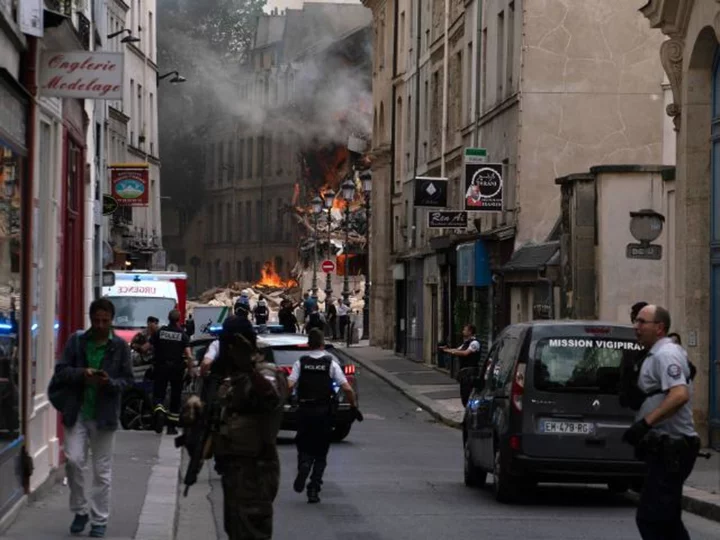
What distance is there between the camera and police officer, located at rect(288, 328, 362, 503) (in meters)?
16.8

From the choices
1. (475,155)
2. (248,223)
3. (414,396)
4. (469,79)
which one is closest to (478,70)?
(469,79)

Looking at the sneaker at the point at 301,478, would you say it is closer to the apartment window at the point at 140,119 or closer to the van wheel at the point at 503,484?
the van wheel at the point at 503,484

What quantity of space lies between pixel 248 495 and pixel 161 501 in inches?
190

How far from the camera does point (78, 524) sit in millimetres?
12531

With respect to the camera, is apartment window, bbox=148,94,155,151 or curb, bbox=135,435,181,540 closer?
curb, bbox=135,435,181,540

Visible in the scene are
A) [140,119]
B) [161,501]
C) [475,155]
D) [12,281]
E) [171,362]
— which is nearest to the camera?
[12,281]

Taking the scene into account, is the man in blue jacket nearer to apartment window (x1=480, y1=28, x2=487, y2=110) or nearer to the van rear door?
the van rear door

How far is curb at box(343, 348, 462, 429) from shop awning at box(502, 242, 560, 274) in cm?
311

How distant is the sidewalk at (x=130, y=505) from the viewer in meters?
12.8

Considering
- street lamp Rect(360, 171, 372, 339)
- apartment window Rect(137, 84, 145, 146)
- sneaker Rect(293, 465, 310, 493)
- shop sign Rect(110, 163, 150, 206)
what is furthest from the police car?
apartment window Rect(137, 84, 145, 146)

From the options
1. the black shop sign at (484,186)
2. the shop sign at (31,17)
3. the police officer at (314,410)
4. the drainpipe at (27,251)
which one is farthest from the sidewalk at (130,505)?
the black shop sign at (484,186)

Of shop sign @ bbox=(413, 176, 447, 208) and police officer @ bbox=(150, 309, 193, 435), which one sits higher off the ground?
shop sign @ bbox=(413, 176, 447, 208)

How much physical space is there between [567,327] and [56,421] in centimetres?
475

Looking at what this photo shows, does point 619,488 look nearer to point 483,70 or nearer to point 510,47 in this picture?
point 510,47
